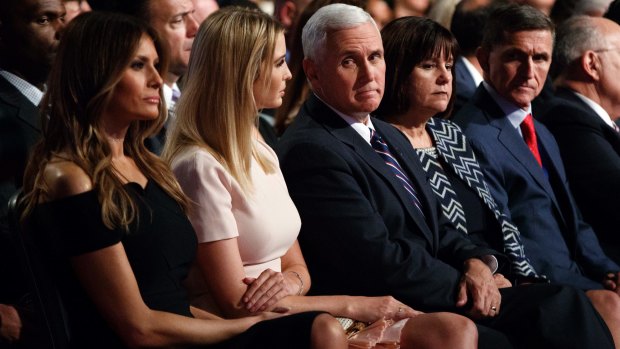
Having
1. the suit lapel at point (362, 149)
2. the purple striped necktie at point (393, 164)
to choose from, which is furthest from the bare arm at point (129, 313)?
the purple striped necktie at point (393, 164)

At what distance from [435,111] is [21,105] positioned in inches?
66.9

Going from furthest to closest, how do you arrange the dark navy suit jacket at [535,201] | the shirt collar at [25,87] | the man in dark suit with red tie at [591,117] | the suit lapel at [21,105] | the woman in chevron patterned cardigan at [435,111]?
the man in dark suit with red tie at [591,117] → the dark navy suit jacket at [535,201] → the woman in chevron patterned cardigan at [435,111] → the shirt collar at [25,87] → the suit lapel at [21,105]

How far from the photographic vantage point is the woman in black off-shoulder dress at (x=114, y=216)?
10.1 ft

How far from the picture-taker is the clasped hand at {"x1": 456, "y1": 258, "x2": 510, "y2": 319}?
398cm

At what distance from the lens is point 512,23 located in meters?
5.28

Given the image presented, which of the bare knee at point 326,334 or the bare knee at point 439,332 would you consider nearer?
the bare knee at point 326,334

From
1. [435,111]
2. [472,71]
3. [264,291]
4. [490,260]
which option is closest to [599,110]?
[472,71]

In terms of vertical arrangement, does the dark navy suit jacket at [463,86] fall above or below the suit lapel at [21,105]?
below

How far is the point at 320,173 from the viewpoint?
3.95 m

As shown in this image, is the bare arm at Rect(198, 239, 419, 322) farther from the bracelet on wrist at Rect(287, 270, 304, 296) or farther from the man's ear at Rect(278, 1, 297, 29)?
the man's ear at Rect(278, 1, 297, 29)

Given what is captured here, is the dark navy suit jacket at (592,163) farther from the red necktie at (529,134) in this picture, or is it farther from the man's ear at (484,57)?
the man's ear at (484,57)

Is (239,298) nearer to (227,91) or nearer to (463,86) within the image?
(227,91)

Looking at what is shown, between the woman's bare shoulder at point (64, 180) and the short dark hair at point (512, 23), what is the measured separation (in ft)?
9.13

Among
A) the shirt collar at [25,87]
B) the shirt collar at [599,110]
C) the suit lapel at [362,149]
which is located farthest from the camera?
the shirt collar at [599,110]
